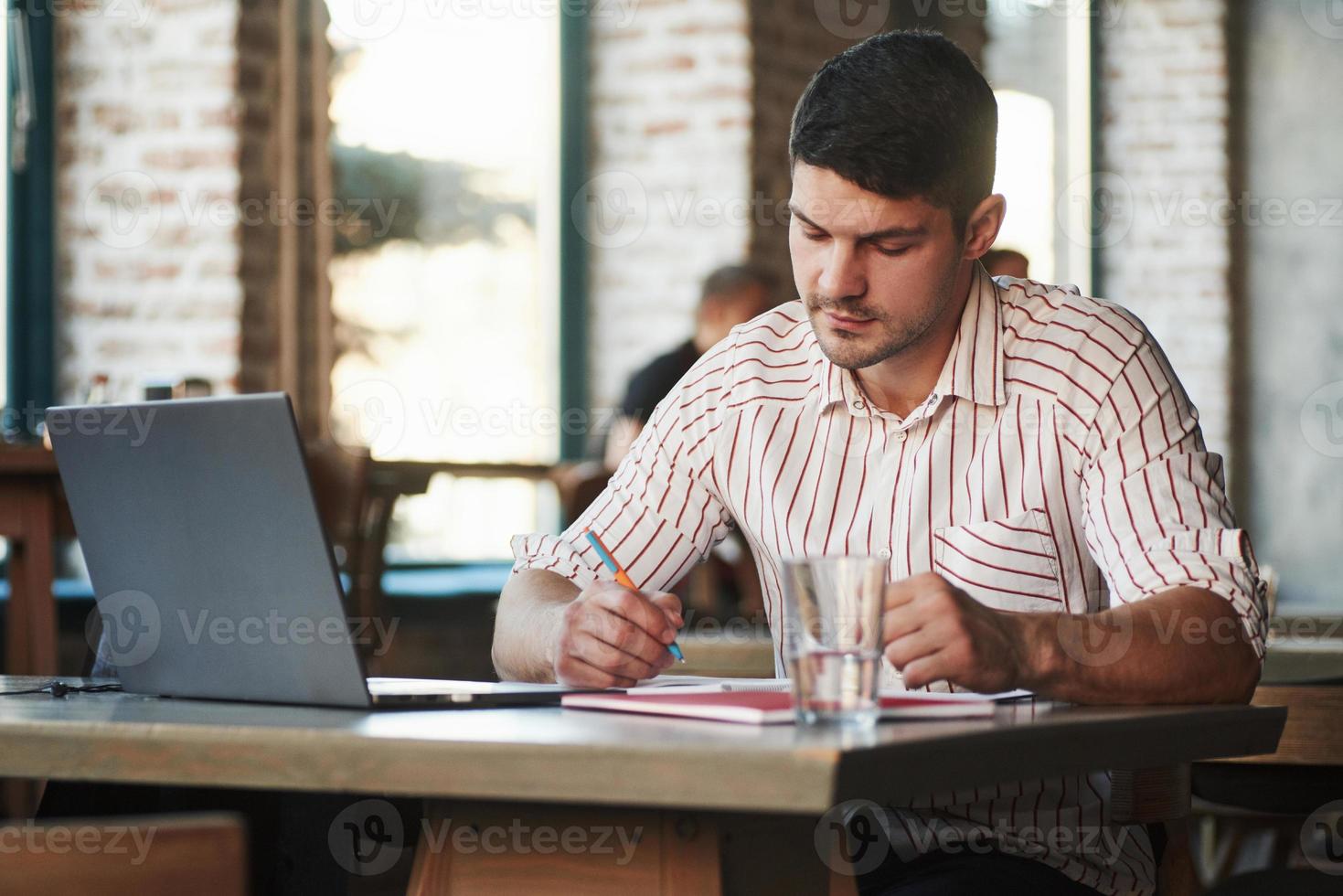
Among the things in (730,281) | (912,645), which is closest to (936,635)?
(912,645)

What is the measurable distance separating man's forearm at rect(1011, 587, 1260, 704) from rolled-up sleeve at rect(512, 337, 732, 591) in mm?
525

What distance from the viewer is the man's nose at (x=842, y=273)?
1.51 m

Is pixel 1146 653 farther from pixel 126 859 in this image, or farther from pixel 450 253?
pixel 450 253

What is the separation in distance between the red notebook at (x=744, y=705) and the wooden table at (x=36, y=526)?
82.8 inches

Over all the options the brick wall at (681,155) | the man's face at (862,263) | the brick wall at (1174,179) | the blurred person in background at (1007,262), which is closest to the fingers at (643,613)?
the man's face at (862,263)

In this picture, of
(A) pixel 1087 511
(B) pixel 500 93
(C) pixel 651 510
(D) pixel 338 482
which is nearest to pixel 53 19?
(B) pixel 500 93

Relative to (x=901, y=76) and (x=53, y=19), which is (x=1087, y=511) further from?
(x=53, y=19)

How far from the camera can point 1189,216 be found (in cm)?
697

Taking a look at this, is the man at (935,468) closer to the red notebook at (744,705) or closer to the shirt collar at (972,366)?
the shirt collar at (972,366)

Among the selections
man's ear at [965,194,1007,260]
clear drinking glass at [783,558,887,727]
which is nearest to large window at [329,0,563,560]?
man's ear at [965,194,1007,260]

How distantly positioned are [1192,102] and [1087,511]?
5.89 metres

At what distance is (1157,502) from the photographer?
56.9 inches

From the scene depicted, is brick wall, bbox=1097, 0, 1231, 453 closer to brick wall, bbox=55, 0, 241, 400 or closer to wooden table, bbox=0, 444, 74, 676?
brick wall, bbox=55, 0, 241, 400

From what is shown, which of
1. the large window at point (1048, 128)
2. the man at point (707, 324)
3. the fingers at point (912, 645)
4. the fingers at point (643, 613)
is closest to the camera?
the fingers at point (912, 645)
